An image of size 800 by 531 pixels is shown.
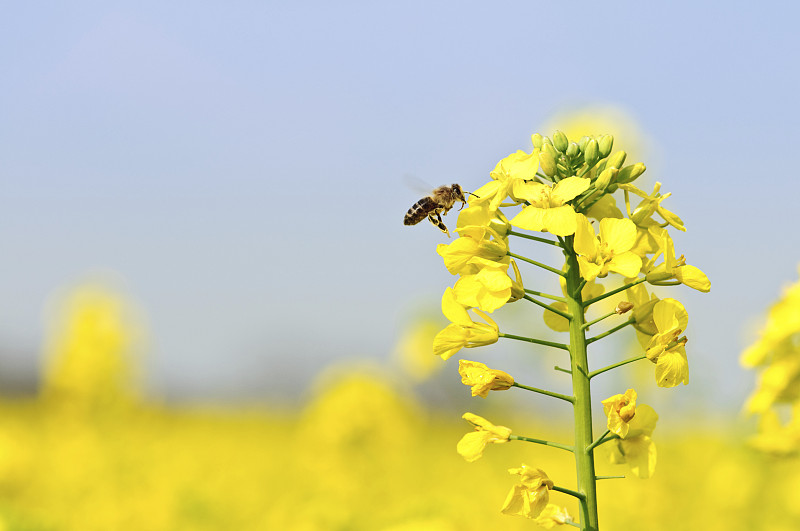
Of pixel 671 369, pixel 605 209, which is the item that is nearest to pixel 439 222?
pixel 605 209

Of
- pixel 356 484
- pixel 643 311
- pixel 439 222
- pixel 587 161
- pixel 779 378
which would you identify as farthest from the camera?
pixel 356 484

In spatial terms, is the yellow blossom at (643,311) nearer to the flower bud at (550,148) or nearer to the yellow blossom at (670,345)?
the yellow blossom at (670,345)

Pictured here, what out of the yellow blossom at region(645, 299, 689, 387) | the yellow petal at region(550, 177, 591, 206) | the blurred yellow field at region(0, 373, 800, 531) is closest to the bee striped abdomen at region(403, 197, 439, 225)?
the blurred yellow field at region(0, 373, 800, 531)

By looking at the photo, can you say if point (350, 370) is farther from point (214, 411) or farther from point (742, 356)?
point (214, 411)

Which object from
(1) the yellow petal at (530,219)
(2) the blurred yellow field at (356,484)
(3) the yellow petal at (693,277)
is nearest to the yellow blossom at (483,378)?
(1) the yellow petal at (530,219)

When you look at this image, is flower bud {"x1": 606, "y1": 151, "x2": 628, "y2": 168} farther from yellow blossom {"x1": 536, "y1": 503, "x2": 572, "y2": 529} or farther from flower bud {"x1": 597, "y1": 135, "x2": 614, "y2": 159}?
yellow blossom {"x1": 536, "y1": 503, "x2": 572, "y2": 529}

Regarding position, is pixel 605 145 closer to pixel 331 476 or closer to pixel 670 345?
pixel 670 345

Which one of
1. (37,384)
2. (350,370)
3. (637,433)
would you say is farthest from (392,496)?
(37,384)
